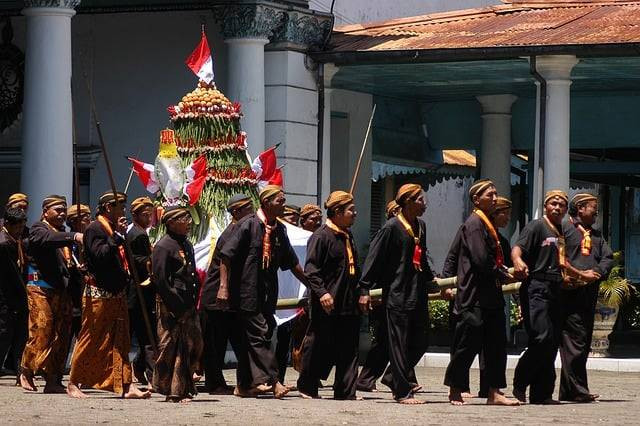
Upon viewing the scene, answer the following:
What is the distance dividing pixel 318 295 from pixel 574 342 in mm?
2023

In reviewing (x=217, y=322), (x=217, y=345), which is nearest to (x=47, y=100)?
(x=217, y=322)

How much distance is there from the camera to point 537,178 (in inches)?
845

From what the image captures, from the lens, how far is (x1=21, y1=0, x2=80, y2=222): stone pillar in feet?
66.5

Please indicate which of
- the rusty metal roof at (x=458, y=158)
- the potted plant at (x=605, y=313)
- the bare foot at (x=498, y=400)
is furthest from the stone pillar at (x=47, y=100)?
the rusty metal roof at (x=458, y=158)

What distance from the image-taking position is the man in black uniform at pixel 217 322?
54.1 feet

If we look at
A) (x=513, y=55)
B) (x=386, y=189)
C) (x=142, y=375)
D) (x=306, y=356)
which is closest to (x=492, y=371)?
(x=306, y=356)

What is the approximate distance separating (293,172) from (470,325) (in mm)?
7115

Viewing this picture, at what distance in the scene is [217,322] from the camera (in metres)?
16.6

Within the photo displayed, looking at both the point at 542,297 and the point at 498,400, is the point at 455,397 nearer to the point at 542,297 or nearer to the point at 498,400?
the point at 498,400

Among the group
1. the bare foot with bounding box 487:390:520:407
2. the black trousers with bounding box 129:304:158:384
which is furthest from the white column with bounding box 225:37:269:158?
the bare foot with bounding box 487:390:520:407

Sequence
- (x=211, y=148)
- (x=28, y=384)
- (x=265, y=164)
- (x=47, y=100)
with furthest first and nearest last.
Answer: (x=47, y=100), (x=265, y=164), (x=211, y=148), (x=28, y=384)

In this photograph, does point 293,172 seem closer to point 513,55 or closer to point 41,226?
point 513,55

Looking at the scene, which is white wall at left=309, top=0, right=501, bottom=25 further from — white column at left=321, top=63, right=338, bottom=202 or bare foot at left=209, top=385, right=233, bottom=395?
bare foot at left=209, top=385, right=233, bottom=395

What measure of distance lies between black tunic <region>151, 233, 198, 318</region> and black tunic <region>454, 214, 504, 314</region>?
2060 millimetres
